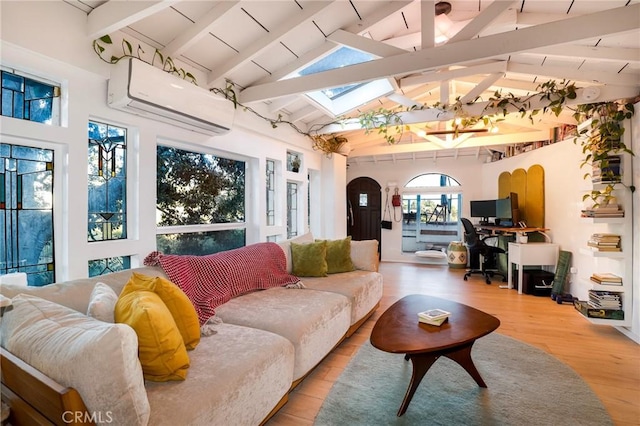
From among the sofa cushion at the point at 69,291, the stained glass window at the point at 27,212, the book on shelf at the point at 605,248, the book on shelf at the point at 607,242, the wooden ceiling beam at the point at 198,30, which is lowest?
the sofa cushion at the point at 69,291

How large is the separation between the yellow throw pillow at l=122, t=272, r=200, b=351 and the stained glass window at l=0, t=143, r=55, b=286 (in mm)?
888

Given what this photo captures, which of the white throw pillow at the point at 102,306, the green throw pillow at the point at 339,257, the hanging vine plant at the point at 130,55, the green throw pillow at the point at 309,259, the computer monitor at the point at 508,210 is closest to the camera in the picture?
the white throw pillow at the point at 102,306

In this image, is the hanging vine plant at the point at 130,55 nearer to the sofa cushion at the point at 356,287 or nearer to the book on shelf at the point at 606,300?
the sofa cushion at the point at 356,287

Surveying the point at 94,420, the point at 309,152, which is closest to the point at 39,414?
the point at 94,420

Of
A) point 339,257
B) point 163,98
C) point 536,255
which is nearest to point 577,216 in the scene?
point 536,255

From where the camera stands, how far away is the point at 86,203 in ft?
7.34

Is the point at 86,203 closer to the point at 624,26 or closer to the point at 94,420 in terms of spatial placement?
the point at 94,420

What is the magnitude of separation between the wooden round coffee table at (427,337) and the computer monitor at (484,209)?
4075 mm

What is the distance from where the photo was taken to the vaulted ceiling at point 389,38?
2146 mm

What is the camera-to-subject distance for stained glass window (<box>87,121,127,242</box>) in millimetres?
2383

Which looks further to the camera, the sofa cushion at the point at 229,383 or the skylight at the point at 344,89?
the skylight at the point at 344,89

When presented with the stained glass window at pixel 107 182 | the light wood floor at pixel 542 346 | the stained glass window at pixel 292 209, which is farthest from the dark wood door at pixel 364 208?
the stained glass window at pixel 107 182

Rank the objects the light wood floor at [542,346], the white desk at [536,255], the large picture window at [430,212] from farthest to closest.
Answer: the large picture window at [430,212] → the white desk at [536,255] → the light wood floor at [542,346]

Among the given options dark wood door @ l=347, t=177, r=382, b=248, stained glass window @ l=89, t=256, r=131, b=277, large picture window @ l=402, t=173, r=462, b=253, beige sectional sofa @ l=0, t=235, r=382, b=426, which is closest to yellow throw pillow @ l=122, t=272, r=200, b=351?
beige sectional sofa @ l=0, t=235, r=382, b=426
